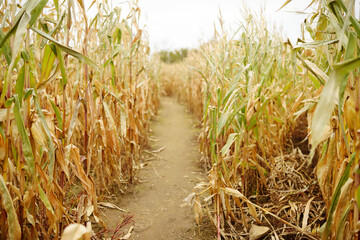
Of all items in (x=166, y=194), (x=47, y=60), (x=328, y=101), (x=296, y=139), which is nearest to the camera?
(x=328, y=101)

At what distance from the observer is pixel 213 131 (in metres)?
1.61

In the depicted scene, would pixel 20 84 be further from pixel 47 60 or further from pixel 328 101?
pixel 328 101

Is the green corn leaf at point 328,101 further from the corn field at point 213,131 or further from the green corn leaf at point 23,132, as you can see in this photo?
the green corn leaf at point 23,132

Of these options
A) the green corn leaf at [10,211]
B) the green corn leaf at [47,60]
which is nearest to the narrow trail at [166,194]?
the green corn leaf at [10,211]

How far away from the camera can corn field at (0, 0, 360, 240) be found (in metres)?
0.86

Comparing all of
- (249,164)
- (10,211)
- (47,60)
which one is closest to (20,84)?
(47,60)

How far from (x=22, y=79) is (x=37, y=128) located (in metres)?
0.18

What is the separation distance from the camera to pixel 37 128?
3.10ft

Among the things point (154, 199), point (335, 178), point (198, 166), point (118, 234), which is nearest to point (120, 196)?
point (154, 199)

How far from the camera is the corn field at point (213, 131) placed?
856 mm

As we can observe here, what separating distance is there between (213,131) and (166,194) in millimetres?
856

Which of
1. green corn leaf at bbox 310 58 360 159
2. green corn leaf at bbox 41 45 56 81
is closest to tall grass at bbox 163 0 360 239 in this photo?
green corn leaf at bbox 310 58 360 159

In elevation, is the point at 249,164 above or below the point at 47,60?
below

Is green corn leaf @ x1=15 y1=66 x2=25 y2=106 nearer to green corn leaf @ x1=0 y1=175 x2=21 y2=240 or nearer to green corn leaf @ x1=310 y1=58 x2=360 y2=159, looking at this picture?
green corn leaf @ x1=0 y1=175 x2=21 y2=240
